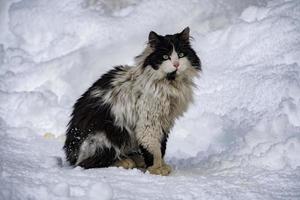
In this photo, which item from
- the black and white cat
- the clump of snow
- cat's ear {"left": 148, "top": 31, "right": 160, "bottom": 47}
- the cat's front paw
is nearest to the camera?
the clump of snow

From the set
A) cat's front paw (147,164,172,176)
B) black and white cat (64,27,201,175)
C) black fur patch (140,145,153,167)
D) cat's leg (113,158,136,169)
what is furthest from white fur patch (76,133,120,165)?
cat's front paw (147,164,172,176)

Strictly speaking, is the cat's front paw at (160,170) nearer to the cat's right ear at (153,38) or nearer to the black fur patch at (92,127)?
the black fur patch at (92,127)

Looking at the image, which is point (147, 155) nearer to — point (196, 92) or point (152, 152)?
point (152, 152)

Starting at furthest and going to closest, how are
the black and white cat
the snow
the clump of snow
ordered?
1. the black and white cat
2. the snow
3. the clump of snow

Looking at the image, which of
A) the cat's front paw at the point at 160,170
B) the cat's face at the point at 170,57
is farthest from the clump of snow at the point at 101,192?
the cat's face at the point at 170,57

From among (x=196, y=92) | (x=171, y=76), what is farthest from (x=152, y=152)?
(x=196, y=92)

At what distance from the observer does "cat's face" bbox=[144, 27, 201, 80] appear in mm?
4613

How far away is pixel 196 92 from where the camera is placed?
23.9ft

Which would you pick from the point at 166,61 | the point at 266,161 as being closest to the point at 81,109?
the point at 166,61

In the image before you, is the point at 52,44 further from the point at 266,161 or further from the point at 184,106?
the point at 266,161

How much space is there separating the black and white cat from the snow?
245mm

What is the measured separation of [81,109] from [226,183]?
155cm

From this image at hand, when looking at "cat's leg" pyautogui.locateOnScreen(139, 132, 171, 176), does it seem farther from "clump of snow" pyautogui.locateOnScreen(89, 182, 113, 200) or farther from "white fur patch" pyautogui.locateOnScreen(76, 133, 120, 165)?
"clump of snow" pyautogui.locateOnScreen(89, 182, 113, 200)

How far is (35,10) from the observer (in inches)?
375
